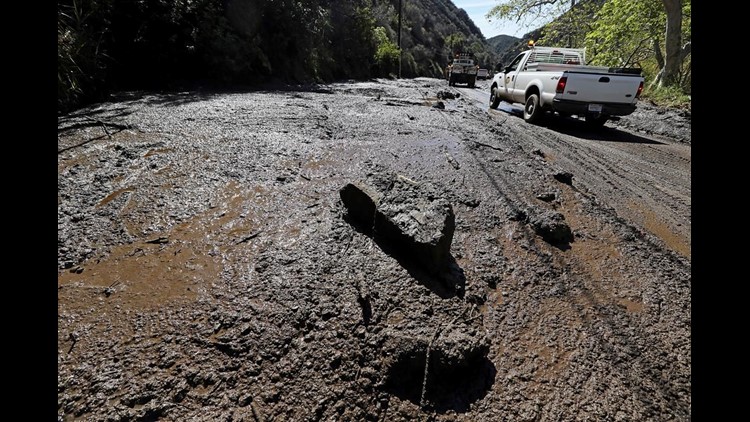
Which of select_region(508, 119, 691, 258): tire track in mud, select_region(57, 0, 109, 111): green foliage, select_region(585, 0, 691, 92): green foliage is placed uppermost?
select_region(585, 0, 691, 92): green foliage

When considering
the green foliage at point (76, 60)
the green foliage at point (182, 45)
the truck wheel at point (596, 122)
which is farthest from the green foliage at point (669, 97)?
the green foliage at point (76, 60)

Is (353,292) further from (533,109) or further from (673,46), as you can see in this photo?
(673,46)

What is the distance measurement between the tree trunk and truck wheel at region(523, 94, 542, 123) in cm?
671

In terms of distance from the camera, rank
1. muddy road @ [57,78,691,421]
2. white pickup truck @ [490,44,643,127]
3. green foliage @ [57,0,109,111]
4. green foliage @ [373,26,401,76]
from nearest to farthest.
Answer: muddy road @ [57,78,691,421] < green foliage @ [57,0,109,111] < white pickup truck @ [490,44,643,127] < green foliage @ [373,26,401,76]

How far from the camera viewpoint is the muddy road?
1527 mm

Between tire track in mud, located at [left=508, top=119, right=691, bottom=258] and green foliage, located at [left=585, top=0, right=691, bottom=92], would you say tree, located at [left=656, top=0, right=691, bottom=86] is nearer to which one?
green foliage, located at [left=585, top=0, right=691, bottom=92]

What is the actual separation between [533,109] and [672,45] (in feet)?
24.7

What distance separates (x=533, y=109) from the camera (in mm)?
8219

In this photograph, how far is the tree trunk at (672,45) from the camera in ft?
37.4

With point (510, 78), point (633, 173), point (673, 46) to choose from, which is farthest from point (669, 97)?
point (633, 173)

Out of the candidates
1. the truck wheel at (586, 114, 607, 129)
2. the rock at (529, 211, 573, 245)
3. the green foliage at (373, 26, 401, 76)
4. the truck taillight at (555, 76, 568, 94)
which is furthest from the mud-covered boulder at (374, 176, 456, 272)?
the green foliage at (373, 26, 401, 76)

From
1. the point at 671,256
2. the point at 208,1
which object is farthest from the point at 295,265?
the point at 208,1

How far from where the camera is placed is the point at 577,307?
83.8 inches

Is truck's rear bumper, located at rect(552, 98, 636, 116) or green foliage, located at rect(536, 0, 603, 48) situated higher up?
green foliage, located at rect(536, 0, 603, 48)
